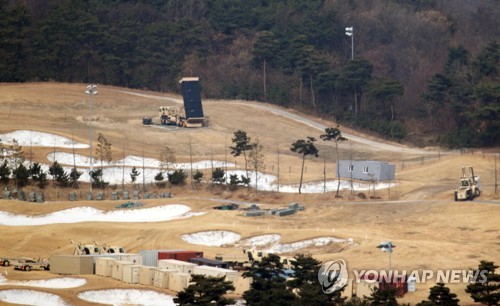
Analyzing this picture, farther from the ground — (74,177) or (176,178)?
(74,177)

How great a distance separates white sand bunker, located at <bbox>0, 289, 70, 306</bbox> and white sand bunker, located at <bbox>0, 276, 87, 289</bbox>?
8.05 feet

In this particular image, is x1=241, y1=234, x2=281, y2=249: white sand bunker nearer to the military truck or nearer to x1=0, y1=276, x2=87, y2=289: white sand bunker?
x1=0, y1=276, x2=87, y2=289: white sand bunker

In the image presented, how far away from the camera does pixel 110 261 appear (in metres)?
103

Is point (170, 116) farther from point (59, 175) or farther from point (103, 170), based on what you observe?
point (59, 175)

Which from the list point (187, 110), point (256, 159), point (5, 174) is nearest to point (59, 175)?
point (5, 174)

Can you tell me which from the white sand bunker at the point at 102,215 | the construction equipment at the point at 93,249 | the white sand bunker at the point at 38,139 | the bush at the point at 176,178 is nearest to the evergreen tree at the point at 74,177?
the bush at the point at 176,178

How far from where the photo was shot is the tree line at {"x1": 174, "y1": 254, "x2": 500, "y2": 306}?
272 ft

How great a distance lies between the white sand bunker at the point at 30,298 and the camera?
306 feet

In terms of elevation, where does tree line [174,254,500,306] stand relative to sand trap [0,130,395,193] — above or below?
below

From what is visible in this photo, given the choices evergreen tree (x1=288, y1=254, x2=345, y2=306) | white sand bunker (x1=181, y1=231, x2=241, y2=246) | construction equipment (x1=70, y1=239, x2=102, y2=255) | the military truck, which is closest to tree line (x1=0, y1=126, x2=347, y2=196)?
the military truck

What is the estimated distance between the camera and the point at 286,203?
140 metres

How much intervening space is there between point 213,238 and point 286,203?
68.1 ft

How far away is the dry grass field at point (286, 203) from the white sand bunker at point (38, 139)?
2.11 meters

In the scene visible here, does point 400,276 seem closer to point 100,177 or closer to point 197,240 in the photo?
point 197,240
